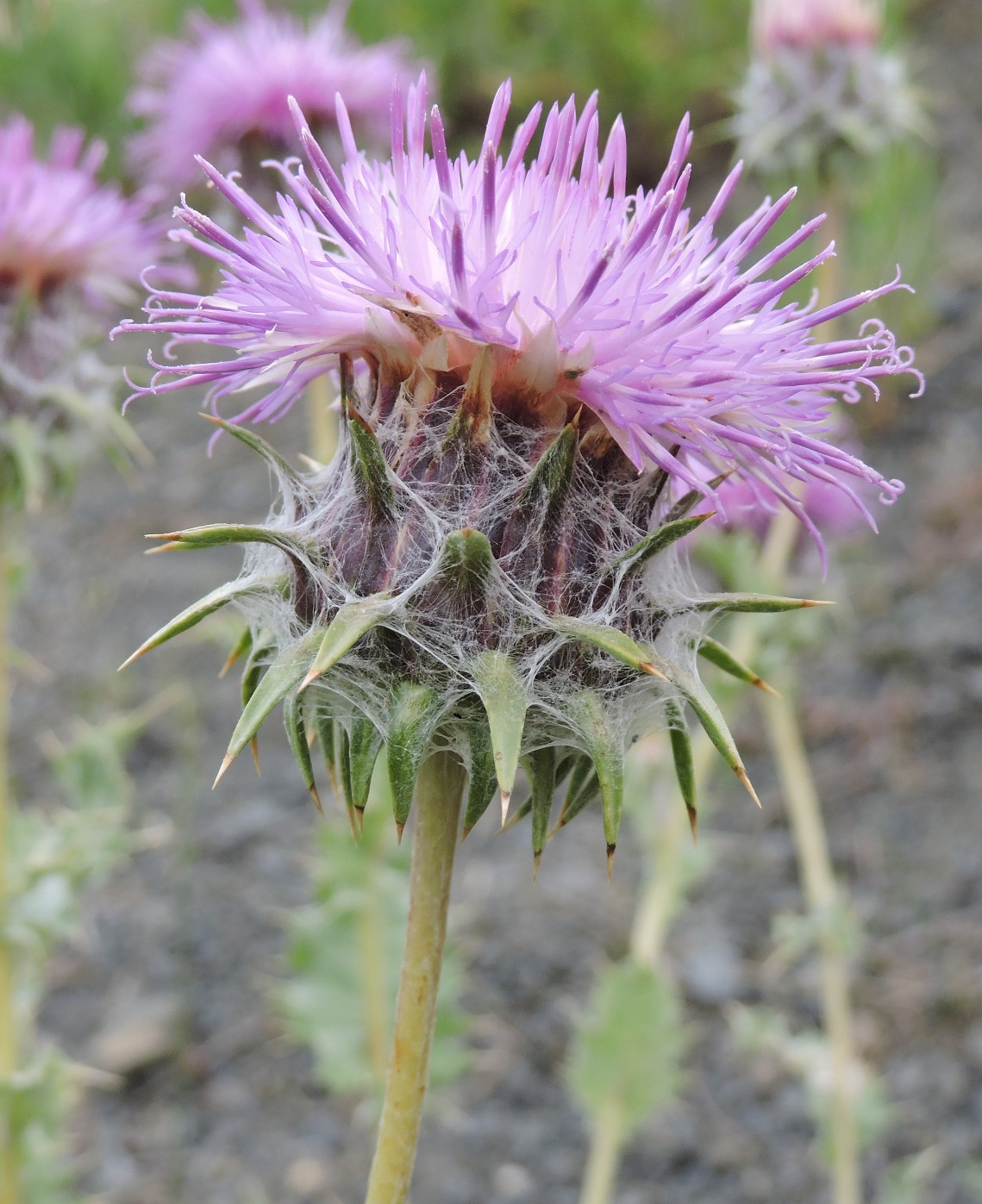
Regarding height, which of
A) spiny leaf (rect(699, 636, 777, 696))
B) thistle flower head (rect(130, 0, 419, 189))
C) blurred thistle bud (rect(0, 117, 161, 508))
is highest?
thistle flower head (rect(130, 0, 419, 189))

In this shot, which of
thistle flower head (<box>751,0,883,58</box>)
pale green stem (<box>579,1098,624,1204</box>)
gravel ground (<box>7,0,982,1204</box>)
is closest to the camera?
pale green stem (<box>579,1098,624,1204</box>)

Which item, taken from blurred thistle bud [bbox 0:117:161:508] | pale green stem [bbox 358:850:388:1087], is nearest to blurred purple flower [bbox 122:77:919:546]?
blurred thistle bud [bbox 0:117:161:508]

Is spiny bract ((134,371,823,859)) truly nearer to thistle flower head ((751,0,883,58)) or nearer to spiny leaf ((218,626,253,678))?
spiny leaf ((218,626,253,678))

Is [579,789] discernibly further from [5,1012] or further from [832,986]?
[832,986]

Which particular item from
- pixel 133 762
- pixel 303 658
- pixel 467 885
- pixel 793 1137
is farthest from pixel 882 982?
pixel 303 658

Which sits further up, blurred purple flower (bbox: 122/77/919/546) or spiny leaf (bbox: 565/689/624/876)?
blurred purple flower (bbox: 122/77/919/546)

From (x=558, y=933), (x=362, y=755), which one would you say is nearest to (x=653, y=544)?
(x=362, y=755)

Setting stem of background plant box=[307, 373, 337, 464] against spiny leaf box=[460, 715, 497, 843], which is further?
stem of background plant box=[307, 373, 337, 464]
